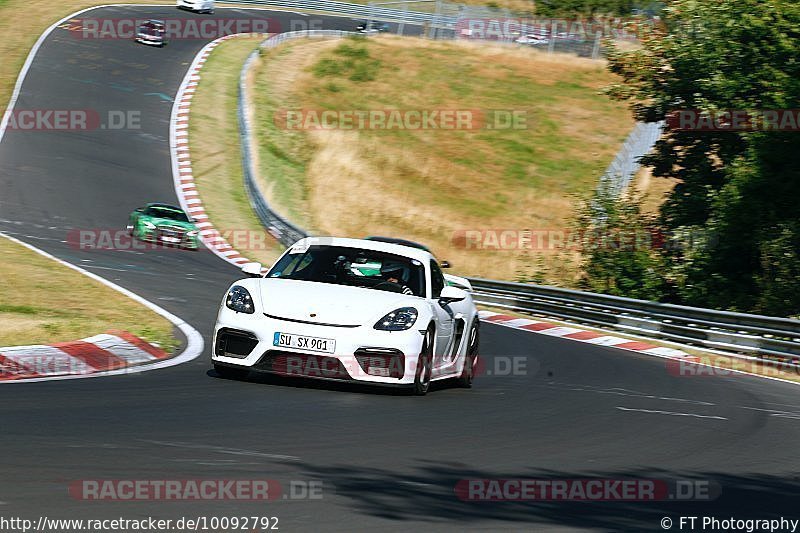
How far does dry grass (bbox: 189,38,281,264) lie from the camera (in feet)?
101

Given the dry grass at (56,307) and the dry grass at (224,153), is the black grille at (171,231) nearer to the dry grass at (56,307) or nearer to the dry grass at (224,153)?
the dry grass at (224,153)

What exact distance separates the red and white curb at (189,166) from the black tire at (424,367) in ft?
50.6

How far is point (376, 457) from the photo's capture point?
749 cm

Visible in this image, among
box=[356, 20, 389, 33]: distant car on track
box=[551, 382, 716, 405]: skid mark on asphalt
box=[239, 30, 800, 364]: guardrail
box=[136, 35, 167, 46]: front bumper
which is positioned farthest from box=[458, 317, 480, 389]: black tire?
box=[356, 20, 389, 33]: distant car on track

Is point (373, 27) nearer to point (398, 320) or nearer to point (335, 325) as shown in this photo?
point (398, 320)

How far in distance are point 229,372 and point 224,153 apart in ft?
93.2

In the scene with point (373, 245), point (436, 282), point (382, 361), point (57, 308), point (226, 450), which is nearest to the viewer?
point (226, 450)

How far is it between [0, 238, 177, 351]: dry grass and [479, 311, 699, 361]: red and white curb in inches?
317

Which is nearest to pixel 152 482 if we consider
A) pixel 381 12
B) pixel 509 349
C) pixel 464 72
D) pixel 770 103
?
pixel 509 349

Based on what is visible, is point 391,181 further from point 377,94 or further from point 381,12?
point 381,12

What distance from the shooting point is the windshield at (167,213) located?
27.7 metres

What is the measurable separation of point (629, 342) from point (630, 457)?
42.9 feet

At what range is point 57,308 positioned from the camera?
14.8 meters

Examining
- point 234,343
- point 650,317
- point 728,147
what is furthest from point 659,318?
point 234,343
